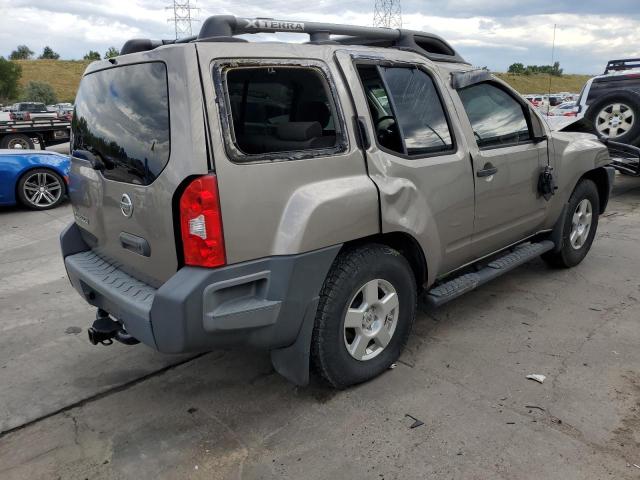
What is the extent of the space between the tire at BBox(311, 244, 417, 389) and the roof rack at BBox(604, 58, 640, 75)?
9256mm

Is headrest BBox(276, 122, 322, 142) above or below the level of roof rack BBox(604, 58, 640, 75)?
below

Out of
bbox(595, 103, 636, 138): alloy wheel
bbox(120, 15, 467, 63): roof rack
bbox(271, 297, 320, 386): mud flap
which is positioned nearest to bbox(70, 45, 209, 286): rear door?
bbox(120, 15, 467, 63): roof rack

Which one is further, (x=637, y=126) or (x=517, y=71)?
(x=517, y=71)

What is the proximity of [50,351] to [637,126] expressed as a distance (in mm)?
8504

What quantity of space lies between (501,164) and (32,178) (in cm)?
758

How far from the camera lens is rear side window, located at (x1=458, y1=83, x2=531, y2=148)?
3737 millimetres

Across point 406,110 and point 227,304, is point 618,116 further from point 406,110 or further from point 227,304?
point 227,304

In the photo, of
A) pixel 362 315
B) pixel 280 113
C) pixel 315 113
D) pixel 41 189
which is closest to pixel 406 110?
pixel 315 113

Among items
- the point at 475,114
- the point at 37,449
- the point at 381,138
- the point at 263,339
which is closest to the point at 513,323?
the point at 475,114

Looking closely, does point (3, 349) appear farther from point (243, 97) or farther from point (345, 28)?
point (345, 28)

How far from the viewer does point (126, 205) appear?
8.94ft

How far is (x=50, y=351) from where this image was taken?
380 cm

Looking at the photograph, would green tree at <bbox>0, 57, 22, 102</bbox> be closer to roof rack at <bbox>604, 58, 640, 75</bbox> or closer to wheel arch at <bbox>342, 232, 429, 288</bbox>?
roof rack at <bbox>604, 58, 640, 75</bbox>

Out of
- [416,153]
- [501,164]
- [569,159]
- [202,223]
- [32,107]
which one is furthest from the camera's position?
[32,107]
